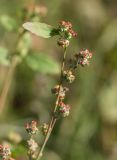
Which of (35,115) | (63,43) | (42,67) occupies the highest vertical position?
(35,115)

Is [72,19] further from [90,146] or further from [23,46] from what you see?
[23,46]

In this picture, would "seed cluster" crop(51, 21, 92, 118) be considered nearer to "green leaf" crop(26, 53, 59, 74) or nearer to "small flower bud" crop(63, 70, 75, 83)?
"small flower bud" crop(63, 70, 75, 83)

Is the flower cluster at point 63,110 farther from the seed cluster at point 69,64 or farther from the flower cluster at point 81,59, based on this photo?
the flower cluster at point 81,59

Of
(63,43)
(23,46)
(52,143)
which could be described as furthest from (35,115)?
(63,43)

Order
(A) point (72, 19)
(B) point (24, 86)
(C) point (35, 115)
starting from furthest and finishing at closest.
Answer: (A) point (72, 19) → (B) point (24, 86) → (C) point (35, 115)

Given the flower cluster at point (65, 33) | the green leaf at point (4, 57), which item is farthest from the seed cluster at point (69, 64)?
the green leaf at point (4, 57)

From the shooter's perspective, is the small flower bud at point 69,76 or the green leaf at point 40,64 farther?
the green leaf at point 40,64

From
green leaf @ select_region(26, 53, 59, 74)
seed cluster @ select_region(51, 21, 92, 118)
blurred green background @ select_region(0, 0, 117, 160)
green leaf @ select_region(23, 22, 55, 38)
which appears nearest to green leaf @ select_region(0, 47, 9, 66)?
green leaf @ select_region(26, 53, 59, 74)
